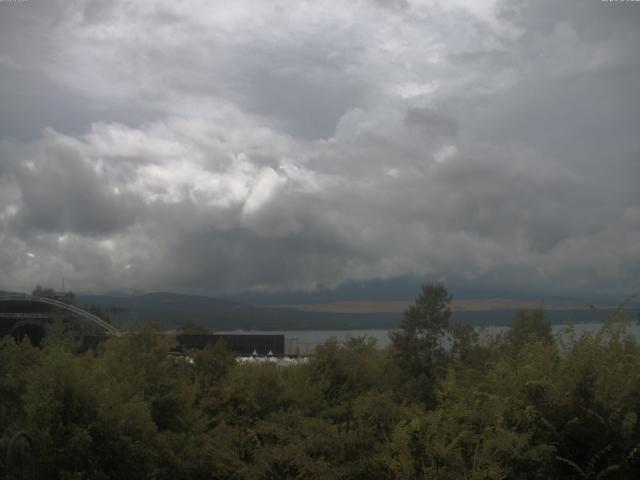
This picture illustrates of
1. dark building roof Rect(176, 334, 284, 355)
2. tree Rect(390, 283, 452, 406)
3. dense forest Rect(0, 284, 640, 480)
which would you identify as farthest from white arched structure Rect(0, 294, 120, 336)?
dense forest Rect(0, 284, 640, 480)

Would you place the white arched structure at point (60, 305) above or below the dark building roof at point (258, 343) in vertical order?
above

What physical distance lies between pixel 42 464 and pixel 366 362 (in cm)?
1364

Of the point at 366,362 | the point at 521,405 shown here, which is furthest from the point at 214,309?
the point at 521,405

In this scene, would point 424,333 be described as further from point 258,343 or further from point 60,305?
point 60,305

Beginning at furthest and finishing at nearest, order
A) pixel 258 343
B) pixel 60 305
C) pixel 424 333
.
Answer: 1. pixel 258 343
2. pixel 60 305
3. pixel 424 333

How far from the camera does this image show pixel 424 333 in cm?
4341

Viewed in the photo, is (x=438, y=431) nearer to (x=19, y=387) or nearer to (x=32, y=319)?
(x=19, y=387)

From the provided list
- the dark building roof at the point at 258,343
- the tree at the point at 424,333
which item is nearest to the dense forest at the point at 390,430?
the tree at the point at 424,333


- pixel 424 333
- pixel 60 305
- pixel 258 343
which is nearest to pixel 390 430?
pixel 424 333

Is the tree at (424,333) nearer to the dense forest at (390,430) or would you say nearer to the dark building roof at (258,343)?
the dense forest at (390,430)

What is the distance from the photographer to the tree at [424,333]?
135 ft

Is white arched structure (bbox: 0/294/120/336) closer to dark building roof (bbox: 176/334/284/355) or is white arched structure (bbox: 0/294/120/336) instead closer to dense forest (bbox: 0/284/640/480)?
dark building roof (bbox: 176/334/284/355)

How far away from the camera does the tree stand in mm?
41031

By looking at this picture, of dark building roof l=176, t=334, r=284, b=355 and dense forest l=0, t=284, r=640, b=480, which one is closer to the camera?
dense forest l=0, t=284, r=640, b=480
